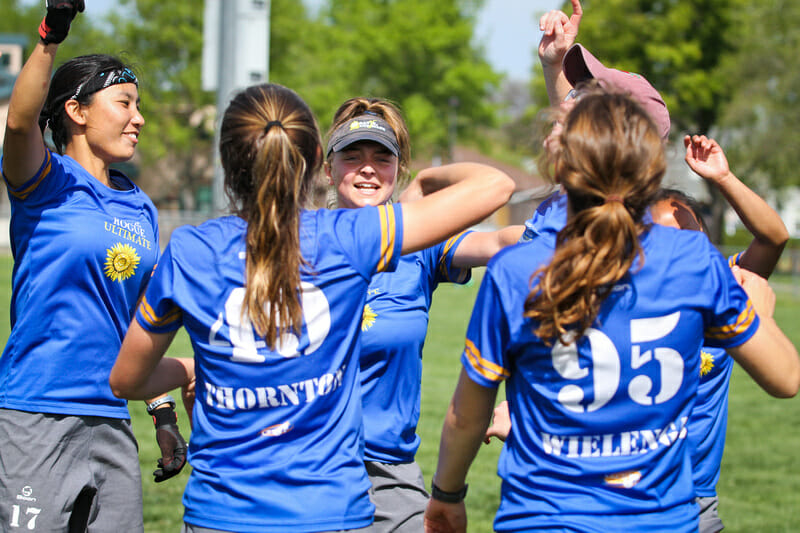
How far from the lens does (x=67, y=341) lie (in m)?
3.18

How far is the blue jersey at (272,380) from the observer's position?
2230mm

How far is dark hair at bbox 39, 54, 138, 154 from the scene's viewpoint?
343cm

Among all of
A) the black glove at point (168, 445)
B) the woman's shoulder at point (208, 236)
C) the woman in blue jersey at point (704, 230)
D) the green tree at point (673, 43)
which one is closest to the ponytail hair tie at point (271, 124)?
the woman's shoulder at point (208, 236)

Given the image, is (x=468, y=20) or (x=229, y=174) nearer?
(x=229, y=174)

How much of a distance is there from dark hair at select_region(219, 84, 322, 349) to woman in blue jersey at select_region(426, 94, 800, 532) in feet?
1.73

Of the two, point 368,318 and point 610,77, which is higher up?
point 610,77

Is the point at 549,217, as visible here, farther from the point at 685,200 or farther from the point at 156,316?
the point at 156,316

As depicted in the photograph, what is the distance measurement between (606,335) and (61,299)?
2.10 meters

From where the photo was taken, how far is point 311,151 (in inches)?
94.4

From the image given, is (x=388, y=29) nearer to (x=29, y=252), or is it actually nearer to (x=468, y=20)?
(x=468, y=20)

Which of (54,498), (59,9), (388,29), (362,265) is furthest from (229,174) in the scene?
(388,29)

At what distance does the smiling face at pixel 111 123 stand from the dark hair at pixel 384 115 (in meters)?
0.86

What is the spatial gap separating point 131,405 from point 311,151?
7.19 m

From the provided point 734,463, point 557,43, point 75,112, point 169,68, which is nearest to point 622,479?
point 557,43
